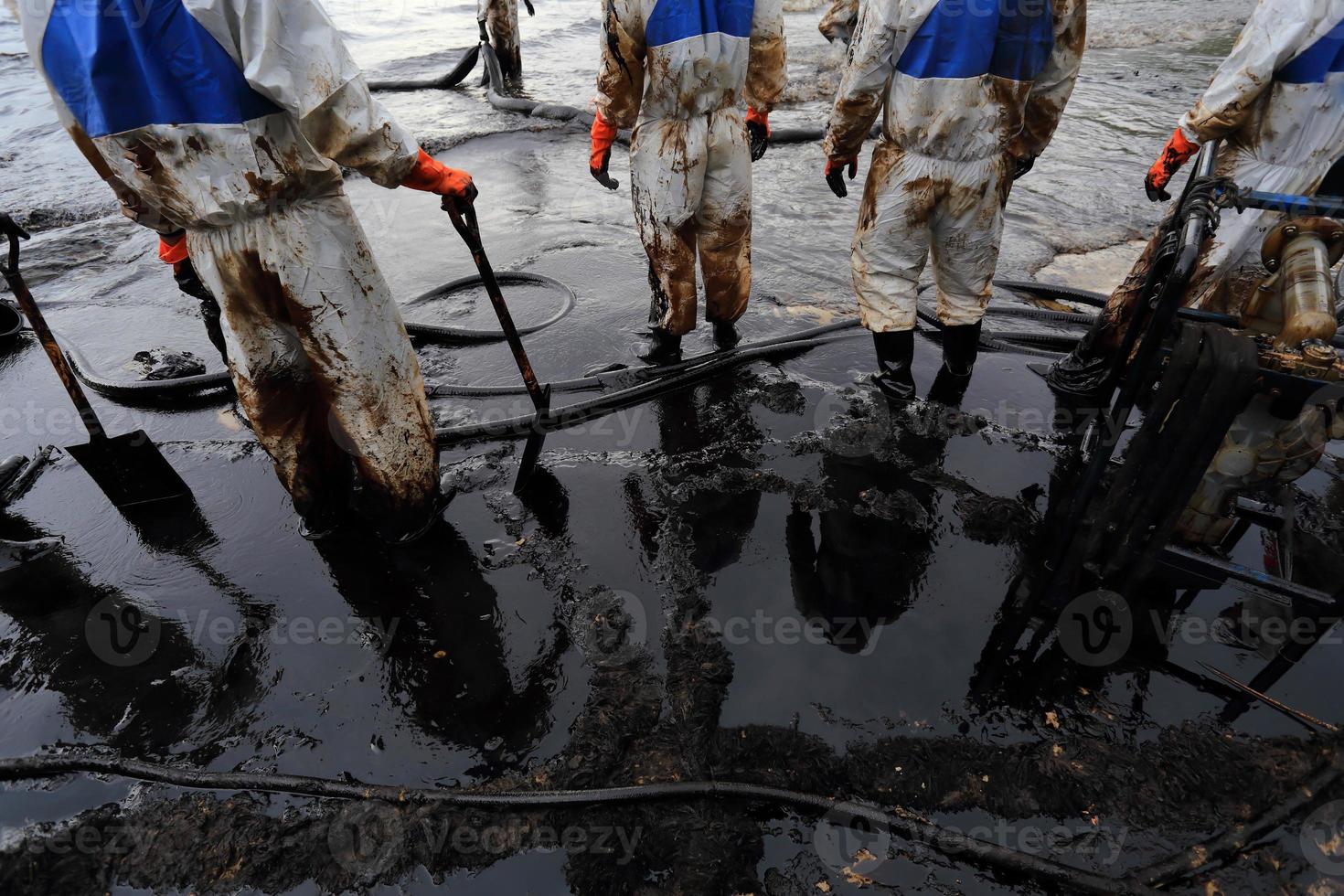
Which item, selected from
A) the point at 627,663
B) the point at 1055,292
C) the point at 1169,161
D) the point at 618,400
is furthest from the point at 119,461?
the point at 1055,292

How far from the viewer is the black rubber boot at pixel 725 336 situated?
162 inches

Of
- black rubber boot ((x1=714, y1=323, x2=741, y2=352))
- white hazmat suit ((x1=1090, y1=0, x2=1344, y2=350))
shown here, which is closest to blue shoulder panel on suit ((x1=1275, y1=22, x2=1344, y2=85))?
white hazmat suit ((x1=1090, y1=0, x2=1344, y2=350))

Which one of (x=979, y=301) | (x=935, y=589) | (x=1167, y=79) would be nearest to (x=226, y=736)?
(x=935, y=589)

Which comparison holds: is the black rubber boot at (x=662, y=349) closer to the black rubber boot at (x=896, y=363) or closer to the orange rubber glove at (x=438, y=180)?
the black rubber boot at (x=896, y=363)

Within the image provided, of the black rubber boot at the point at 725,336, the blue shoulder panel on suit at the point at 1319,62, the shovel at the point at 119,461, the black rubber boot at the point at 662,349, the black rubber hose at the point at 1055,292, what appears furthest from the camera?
the black rubber hose at the point at 1055,292

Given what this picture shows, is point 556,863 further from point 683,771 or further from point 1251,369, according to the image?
point 1251,369

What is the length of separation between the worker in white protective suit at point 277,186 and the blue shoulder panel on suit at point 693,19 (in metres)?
1.30

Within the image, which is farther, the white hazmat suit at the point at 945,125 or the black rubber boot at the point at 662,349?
the black rubber boot at the point at 662,349

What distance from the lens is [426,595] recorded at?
2.66 metres

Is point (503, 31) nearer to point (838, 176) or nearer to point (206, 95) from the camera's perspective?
point (838, 176)

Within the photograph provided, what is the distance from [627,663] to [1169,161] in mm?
3268

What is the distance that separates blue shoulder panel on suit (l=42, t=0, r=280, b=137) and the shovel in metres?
1.21

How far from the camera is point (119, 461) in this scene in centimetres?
303

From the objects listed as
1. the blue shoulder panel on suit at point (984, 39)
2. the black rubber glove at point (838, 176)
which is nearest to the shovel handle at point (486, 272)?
the black rubber glove at point (838, 176)
